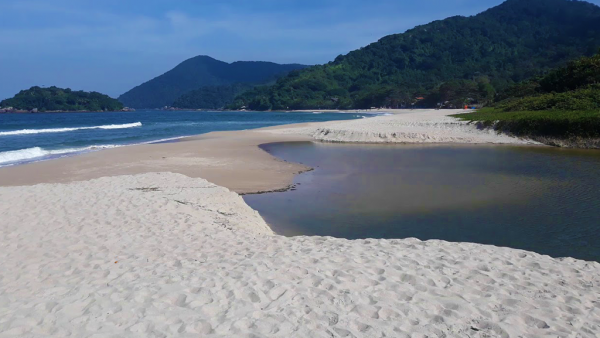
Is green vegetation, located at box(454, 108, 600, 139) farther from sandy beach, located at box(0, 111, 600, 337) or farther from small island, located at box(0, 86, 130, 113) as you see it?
small island, located at box(0, 86, 130, 113)

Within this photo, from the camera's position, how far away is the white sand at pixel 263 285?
4008 mm

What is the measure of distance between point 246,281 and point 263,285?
0.25m

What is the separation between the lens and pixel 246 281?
502 centimetres

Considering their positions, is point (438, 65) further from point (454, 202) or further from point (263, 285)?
point (263, 285)

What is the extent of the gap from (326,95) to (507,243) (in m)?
163

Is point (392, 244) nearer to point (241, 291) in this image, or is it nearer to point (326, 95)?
point (241, 291)

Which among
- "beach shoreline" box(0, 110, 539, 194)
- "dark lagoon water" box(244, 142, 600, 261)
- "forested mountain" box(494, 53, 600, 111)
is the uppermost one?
"forested mountain" box(494, 53, 600, 111)

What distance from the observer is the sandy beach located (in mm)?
4020

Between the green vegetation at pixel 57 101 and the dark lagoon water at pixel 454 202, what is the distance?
169m

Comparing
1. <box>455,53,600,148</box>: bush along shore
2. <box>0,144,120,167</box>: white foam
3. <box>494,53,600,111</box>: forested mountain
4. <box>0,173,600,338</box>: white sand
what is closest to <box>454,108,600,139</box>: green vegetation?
<box>455,53,600,148</box>: bush along shore

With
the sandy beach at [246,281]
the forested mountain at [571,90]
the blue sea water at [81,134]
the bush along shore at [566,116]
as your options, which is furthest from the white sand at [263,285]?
the forested mountain at [571,90]

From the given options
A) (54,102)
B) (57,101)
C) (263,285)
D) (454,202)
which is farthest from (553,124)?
(57,101)

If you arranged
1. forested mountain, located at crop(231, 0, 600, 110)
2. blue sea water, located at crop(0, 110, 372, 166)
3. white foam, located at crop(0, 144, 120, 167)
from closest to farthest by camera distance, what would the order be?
white foam, located at crop(0, 144, 120, 167) → blue sea water, located at crop(0, 110, 372, 166) → forested mountain, located at crop(231, 0, 600, 110)

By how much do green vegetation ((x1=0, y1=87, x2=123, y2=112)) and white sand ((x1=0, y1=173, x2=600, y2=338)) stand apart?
573 ft
